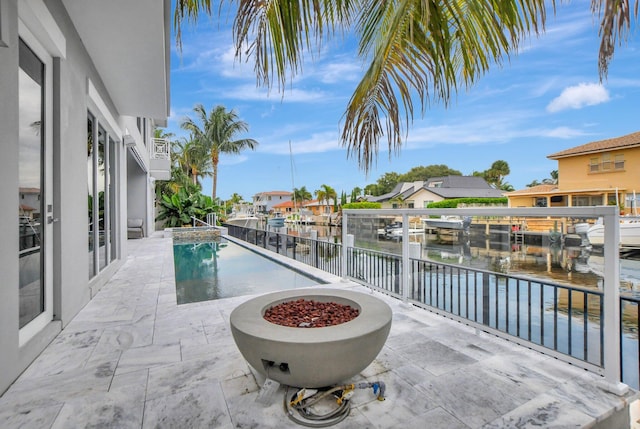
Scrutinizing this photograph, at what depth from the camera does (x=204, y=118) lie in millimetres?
26266

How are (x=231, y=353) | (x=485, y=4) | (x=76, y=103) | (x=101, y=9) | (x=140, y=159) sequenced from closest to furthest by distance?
1. (x=485, y=4)
2. (x=231, y=353)
3. (x=101, y=9)
4. (x=76, y=103)
5. (x=140, y=159)

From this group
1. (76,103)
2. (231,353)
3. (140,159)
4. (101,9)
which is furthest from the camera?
(140,159)

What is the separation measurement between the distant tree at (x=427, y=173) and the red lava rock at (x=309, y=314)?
5700 centimetres

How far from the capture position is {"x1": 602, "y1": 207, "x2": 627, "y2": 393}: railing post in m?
2.03

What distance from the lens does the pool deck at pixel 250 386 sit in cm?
183

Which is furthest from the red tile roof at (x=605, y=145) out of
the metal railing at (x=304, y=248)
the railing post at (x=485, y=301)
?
the railing post at (x=485, y=301)

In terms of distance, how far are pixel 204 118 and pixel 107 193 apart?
22583mm

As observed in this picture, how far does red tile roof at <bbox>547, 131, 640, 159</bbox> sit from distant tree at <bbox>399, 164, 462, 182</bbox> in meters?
35.0

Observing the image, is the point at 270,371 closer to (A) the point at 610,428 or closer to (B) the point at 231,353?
(B) the point at 231,353

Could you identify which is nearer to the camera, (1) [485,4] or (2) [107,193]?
(1) [485,4]

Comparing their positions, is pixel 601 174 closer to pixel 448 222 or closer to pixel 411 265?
pixel 411 265

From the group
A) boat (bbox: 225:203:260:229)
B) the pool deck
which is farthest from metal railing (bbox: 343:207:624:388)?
boat (bbox: 225:203:260:229)

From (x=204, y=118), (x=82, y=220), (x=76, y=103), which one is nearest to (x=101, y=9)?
(x=76, y=103)

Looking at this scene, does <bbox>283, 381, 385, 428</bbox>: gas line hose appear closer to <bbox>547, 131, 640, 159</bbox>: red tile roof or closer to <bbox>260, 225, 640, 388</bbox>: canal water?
<bbox>260, 225, 640, 388</bbox>: canal water
